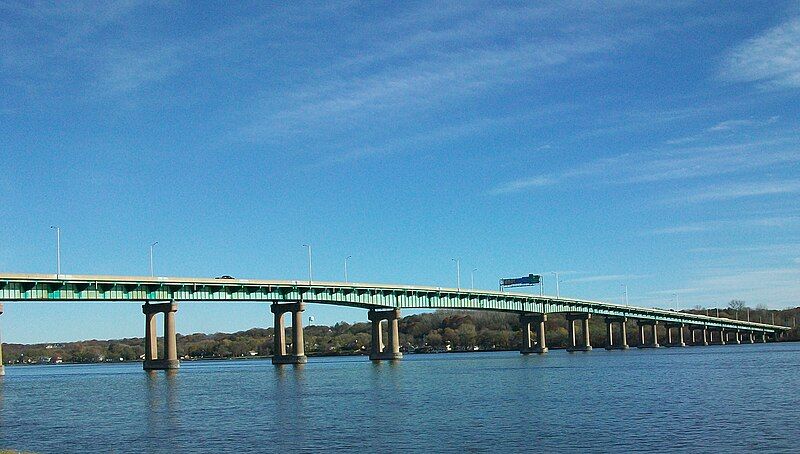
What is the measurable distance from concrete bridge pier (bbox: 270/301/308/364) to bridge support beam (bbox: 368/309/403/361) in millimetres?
25282

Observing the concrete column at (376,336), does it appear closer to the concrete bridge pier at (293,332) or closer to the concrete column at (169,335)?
the concrete bridge pier at (293,332)

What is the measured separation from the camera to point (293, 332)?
151750 mm

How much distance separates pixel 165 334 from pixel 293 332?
71.2 ft

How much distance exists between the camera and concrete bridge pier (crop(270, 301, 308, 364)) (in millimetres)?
151375

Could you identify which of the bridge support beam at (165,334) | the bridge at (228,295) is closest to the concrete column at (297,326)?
the bridge at (228,295)

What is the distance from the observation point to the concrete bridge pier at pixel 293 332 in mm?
151375

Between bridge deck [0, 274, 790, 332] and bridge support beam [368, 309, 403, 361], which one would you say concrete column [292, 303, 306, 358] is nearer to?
bridge deck [0, 274, 790, 332]

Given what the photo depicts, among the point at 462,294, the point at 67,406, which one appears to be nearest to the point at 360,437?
the point at 67,406

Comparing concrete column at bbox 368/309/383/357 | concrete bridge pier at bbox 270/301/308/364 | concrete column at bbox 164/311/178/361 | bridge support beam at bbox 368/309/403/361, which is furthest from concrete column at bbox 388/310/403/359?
concrete column at bbox 164/311/178/361

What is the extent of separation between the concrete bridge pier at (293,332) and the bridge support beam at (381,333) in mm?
25282

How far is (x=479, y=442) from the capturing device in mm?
42438

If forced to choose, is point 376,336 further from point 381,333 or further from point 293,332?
point 293,332

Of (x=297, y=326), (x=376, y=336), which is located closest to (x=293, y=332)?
(x=297, y=326)

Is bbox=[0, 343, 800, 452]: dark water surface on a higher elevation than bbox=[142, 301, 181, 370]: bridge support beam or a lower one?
lower
